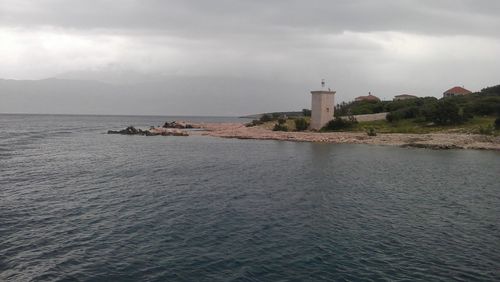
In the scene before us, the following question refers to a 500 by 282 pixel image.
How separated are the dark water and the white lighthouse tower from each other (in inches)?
1776

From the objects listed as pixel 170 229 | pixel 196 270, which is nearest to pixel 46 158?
pixel 170 229

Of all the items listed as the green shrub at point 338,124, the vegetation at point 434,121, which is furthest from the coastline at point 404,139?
the green shrub at point 338,124

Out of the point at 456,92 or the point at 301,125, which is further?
the point at 456,92

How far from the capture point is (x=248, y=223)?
22391 millimetres

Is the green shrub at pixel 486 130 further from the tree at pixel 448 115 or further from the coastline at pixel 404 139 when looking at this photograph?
the tree at pixel 448 115

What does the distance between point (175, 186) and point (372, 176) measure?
1754 centimetres

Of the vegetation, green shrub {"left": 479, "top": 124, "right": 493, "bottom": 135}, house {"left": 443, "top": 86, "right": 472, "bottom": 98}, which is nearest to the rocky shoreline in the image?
green shrub {"left": 479, "top": 124, "right": 493, "bottom": 135}

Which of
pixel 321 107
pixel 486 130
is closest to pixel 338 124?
pixel 321 107

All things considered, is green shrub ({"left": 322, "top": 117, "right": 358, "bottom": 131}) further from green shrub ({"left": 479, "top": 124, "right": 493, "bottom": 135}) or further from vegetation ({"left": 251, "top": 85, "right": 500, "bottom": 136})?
green shrub ({"left": 479, "top": 124, "right": 493, "bottom": 135})

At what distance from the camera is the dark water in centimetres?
1623

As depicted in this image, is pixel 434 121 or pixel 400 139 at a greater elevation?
pixel 434 121

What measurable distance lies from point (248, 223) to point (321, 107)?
223 ft

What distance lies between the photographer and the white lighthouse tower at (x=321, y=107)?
285ft

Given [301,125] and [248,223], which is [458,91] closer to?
[301,125]
